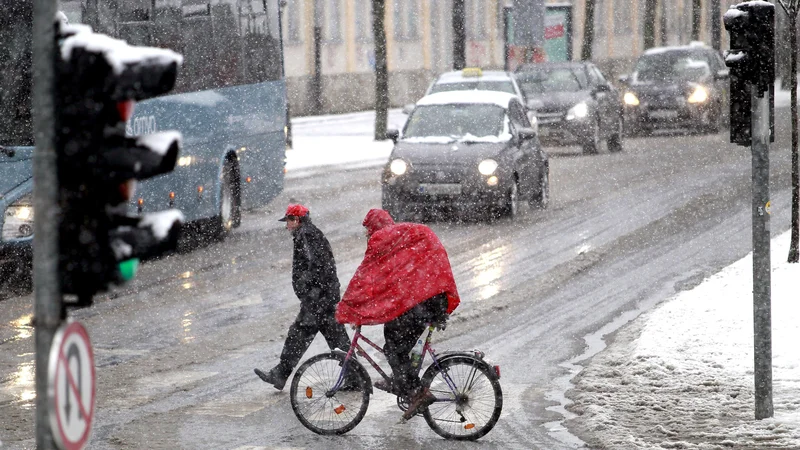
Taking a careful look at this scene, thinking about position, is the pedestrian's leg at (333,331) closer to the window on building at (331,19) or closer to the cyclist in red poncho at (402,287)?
the cyclist in red poncho at (402,287)

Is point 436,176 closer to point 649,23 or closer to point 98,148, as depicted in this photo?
point 98,148

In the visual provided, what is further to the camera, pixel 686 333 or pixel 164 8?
pixel 164 8

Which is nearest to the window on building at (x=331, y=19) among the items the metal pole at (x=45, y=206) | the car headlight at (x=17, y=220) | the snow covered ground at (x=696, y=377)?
the car headlight at (x=17, y=220)

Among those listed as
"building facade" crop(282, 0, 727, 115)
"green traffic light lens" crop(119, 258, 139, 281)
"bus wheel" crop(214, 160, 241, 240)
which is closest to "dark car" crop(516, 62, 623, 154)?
"bus wheel" crop(214, 160, 241, 240)

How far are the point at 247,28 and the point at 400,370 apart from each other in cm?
1143

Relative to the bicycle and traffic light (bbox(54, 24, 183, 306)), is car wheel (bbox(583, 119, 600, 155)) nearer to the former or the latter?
the bicycle

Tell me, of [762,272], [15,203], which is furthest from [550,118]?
[762,272]

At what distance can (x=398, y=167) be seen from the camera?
1862 cm

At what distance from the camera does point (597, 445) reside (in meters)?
8.30

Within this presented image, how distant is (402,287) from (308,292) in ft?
4.56

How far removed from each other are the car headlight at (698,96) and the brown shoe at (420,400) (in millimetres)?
25373

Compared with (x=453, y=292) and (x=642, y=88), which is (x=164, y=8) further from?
(x=642, y=88)

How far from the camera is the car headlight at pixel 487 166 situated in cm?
1866

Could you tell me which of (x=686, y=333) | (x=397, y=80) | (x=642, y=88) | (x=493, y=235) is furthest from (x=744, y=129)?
(x=397, y=80)
